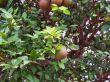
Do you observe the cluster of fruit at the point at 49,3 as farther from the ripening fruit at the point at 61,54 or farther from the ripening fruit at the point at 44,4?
the ripening fruit at the point at 61,54

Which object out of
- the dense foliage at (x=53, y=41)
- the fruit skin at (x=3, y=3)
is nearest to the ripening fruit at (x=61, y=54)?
the dense foliage at (x=53, y=41)

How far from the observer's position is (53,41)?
146 cm

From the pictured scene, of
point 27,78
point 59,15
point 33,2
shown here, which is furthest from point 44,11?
point 27,78

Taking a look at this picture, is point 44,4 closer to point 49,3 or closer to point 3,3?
point 49,3

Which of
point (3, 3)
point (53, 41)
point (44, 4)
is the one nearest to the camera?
point (53, 41)

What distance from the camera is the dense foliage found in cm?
147

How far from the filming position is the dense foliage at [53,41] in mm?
1471

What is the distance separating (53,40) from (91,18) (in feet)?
1.85

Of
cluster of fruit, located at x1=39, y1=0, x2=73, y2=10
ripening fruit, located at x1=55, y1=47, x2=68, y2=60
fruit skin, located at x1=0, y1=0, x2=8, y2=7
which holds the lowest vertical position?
ripening fruit, located at x1=55, y1=47, x2=68, y2=60

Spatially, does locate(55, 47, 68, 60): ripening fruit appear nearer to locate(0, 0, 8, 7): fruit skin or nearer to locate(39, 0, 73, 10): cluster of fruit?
locate(39, 0, 73, 10): cluster of fruit

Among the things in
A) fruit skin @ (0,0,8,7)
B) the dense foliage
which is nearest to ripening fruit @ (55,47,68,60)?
the dense foliage

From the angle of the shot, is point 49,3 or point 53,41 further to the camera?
point 49,3

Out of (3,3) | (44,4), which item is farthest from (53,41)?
(3,3)

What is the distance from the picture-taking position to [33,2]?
2.03 meters
